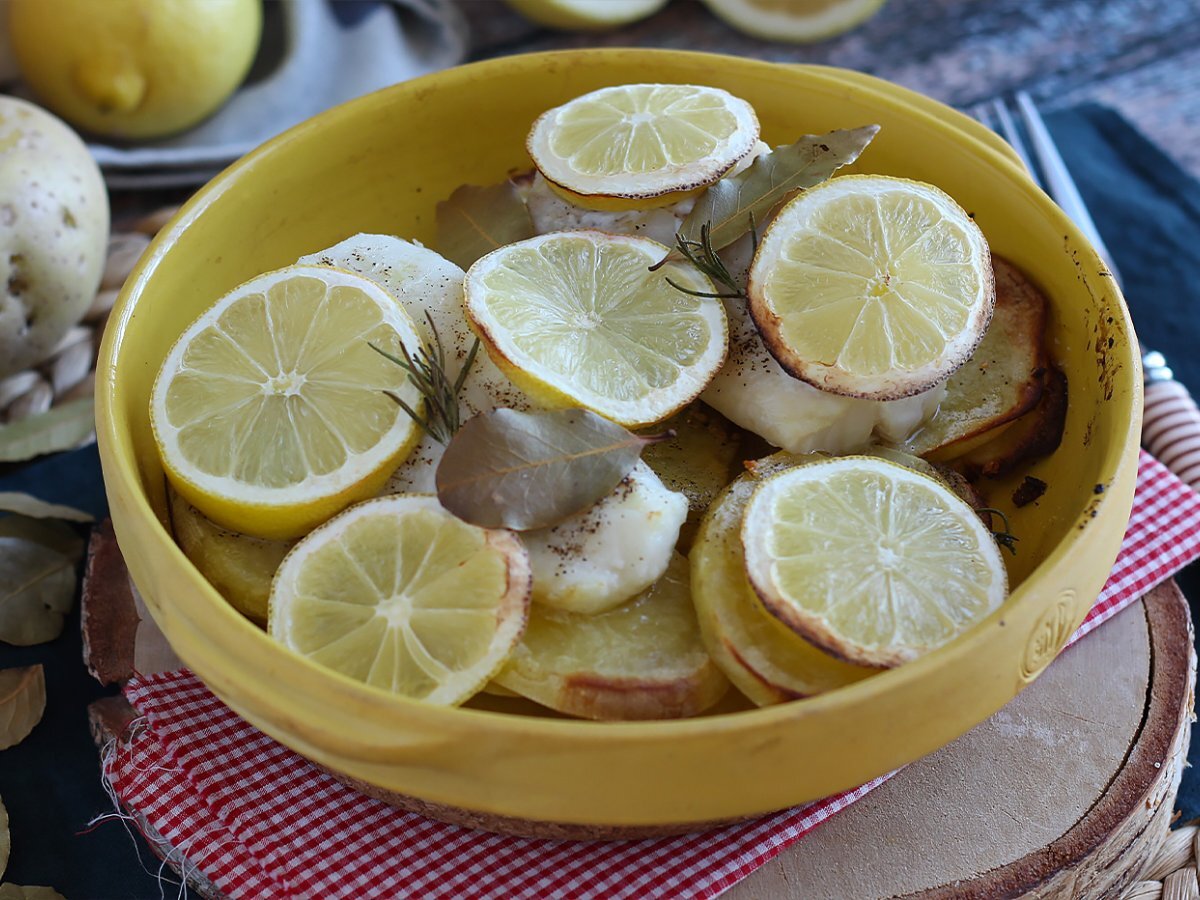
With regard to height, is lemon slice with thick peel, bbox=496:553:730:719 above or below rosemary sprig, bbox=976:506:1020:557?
below

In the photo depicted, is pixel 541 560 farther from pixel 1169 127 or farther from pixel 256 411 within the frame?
pixel 1169 127

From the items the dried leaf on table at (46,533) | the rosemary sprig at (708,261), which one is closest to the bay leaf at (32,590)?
the dried leaf on table at (46,533)

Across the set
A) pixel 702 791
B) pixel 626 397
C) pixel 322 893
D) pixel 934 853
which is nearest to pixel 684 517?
pixel 626 397

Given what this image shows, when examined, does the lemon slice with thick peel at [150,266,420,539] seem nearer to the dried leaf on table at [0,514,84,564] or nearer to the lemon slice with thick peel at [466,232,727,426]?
the lemon slice with thick peel at [466,232,727,426]

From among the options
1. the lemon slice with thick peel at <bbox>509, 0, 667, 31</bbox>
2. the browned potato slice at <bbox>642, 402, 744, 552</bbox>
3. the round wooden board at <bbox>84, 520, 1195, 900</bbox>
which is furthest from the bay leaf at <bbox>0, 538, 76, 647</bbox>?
the lemon slice with thick peel at <bbox>509, 0, 667, 31</bbox>

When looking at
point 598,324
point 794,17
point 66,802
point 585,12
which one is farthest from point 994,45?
point 66,802

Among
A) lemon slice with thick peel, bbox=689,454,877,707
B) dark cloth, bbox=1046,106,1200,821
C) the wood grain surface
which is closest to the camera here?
lemon slice with thick peel, bbox=689,454,877,707
